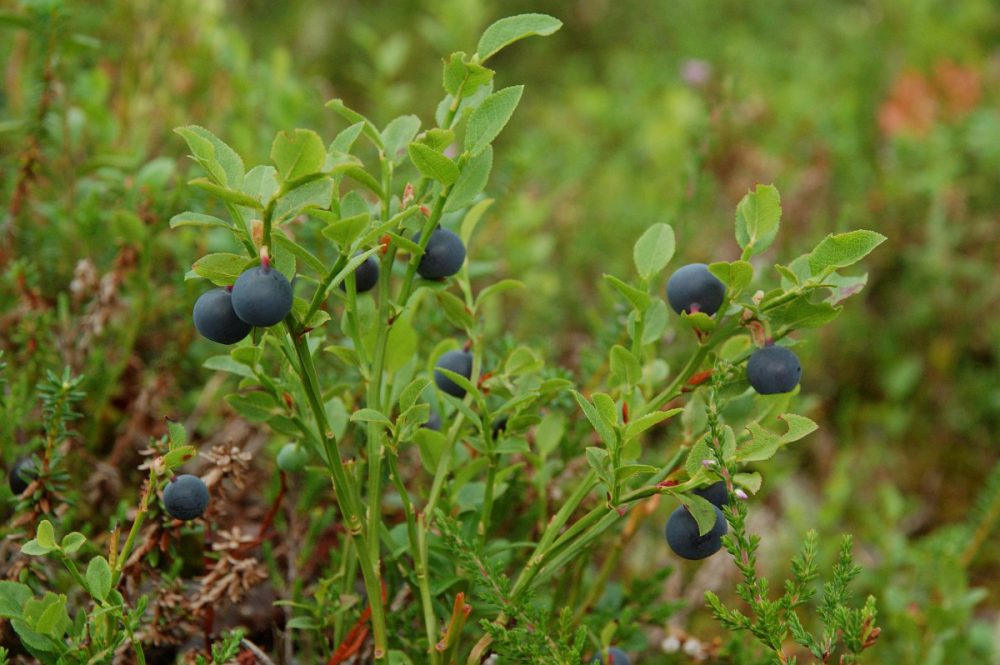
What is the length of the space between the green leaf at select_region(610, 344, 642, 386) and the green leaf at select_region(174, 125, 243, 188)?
431mm

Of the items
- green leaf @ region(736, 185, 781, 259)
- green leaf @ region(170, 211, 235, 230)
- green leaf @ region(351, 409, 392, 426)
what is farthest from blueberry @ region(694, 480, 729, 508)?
green leaf @ region(170, 211, 235, 230)

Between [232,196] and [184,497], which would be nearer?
[232,196]

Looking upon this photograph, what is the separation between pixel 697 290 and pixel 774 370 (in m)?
0.12

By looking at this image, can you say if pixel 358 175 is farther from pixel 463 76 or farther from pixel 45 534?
pixel 45 534

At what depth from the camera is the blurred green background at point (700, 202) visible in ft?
5.37

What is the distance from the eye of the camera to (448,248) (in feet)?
3.28

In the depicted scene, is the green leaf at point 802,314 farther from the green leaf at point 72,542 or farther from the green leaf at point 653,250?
the green leaf at point 72,542

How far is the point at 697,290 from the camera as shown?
996 millimetres

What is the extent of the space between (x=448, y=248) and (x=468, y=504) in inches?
13.7

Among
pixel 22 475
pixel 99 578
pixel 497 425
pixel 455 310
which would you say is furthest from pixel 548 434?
pixel 22 475

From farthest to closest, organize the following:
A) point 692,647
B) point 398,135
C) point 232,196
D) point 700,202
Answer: point 700,202, point 692,647, point 398,135, point 232,196

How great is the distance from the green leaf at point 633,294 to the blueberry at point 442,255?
0.56 ft

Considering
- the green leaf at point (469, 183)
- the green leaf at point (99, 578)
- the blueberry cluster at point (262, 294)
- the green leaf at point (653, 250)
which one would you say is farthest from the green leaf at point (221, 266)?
the green leaf at point (653, 250)

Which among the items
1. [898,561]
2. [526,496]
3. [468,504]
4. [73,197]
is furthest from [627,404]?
[73,197]
